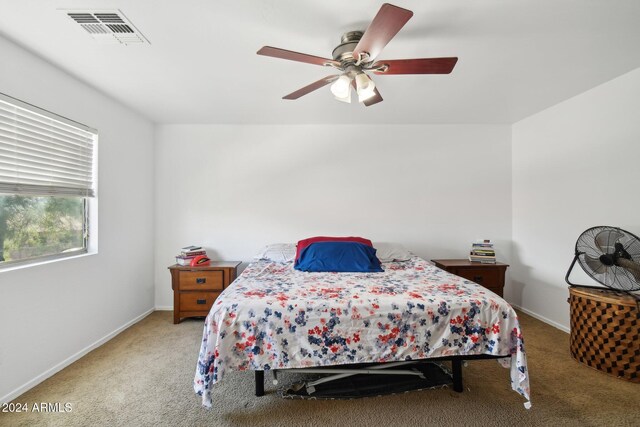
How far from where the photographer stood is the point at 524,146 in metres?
3.19

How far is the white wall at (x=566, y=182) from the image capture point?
7.24ft

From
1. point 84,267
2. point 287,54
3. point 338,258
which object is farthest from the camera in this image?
point 338,258

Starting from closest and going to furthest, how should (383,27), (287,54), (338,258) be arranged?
1. (383,27)
2. (287,54)
3. (338,258)

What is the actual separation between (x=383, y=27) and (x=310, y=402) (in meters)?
2.15

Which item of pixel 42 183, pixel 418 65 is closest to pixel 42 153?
pixel 42 183

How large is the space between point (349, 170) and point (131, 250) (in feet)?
8.71

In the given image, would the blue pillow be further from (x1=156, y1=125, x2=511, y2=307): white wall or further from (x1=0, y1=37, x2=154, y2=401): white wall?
(x1=0, y1=37, x2=154, y2=401): white wall

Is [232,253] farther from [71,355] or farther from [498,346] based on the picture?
[498,346]

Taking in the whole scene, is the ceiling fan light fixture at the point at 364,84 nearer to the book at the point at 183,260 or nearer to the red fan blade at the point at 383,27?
the red fan blade at the point at 383,27

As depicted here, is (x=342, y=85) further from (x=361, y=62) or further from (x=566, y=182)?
(x=566, y=182)

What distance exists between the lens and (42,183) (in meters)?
1.97

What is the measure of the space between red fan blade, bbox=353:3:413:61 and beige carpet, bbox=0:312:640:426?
82.5 inches

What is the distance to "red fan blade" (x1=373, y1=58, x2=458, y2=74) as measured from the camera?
1504 mm

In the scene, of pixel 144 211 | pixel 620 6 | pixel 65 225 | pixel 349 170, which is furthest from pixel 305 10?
pixel 144 211
